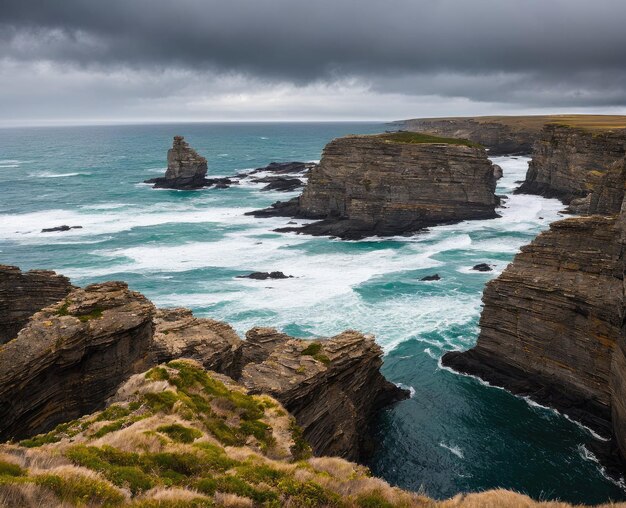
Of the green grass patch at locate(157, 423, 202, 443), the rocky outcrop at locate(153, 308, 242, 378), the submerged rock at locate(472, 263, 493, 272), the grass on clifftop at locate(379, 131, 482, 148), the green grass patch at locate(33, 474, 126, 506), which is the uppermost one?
the grass on clifftop at locate(379, 131, 482, 148)

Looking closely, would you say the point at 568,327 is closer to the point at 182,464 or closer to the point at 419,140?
the point at 182,464

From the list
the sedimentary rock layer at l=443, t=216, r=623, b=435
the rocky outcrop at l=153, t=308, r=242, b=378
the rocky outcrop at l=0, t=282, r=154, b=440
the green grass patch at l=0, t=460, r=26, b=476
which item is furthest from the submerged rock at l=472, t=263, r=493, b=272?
the green grass patch at l=0, t=460, r=26, b=476

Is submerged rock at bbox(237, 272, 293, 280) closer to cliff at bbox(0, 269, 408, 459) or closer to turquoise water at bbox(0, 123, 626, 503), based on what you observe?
turquoise water at bbox(0, 123, 626, 503)

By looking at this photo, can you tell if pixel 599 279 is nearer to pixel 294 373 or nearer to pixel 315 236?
pixel 294 373

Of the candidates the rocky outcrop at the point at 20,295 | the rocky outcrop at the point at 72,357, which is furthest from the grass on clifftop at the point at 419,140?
the rocky outcrop at the point at 72,357

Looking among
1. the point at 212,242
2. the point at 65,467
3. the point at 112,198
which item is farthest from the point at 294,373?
the point at 112,198

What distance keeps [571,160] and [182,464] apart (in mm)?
95844

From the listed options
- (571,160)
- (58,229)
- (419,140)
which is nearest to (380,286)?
(419,140)

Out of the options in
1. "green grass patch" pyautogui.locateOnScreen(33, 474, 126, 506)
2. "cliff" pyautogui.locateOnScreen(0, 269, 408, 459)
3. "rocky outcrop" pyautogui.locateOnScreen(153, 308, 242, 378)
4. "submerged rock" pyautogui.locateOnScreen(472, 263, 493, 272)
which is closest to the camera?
"green grass patch" pyautogui.locateOnScreen(33, 474, 126, 506)

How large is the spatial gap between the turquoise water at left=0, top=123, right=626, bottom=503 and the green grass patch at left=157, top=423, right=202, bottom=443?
16.3 metres

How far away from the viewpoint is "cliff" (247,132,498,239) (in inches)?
3297

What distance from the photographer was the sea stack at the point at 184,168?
124375mm

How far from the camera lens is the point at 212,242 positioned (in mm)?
80250

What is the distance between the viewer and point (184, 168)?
12438cm
